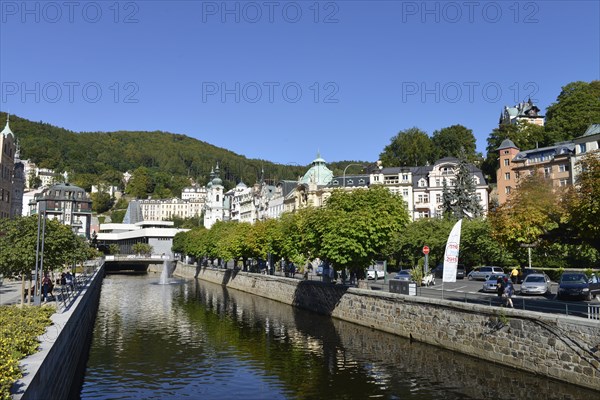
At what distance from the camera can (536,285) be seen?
3491 cm

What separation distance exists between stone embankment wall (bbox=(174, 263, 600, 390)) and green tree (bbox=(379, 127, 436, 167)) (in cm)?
8039

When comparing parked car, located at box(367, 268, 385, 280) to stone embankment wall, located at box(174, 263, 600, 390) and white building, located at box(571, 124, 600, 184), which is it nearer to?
stone embankment wall, located at box(174, 263, 600, 390)

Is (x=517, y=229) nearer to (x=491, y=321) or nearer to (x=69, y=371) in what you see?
(x=491, y=321)

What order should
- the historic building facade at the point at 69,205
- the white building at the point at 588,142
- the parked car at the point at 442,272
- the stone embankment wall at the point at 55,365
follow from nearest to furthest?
the stone embankment wall at the point at 55,365
the parked car at the point at 442,272
the white building at the point at 588,142
the historic building facade at the point at 69,205

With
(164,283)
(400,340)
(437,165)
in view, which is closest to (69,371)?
(400,340)

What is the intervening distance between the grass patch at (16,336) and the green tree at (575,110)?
90.2m

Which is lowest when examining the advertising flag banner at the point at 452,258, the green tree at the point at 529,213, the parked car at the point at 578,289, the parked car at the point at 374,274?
the parked car at the point at 374,274

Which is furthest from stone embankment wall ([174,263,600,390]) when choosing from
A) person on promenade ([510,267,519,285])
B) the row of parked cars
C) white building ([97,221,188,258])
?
white building ([97,221,188,258])

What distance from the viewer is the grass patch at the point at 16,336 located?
11156 mm

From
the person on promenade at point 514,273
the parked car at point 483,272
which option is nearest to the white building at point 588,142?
the parked car at point 483,272

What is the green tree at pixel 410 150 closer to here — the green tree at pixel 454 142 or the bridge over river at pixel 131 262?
the green tree at pixel 454 142

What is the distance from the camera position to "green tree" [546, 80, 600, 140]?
299ft

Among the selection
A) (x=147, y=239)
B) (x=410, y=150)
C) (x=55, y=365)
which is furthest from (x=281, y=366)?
(x=147, y=239)

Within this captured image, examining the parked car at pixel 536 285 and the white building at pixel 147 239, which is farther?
the white building at pixel 147 239
